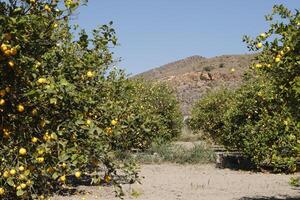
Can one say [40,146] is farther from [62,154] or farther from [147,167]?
[147,167]

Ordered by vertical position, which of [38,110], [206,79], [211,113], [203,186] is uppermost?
[206,79]

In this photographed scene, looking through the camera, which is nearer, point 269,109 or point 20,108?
point 20,108

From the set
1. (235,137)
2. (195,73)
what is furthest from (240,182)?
A: (195,73)

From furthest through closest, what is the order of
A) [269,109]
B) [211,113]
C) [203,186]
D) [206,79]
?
[206,79] < [211,113] < [269,109] < [203,186]

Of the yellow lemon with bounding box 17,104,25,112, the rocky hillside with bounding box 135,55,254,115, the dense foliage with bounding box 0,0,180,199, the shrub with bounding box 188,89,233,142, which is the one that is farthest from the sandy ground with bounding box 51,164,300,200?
the rocky hillside with bounding box 135,55,254,115

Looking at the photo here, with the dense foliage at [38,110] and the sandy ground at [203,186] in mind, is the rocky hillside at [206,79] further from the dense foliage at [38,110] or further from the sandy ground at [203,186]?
the dense foliage at [38,110]

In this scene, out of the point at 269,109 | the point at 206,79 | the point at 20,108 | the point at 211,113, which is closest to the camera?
the point at 20,108

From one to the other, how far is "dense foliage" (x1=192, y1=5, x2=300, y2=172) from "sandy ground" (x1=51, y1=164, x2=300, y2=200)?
733 mm

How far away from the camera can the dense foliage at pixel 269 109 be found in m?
5.89

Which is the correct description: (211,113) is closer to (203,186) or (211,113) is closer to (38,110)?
(203,186)

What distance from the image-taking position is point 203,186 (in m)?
12.6

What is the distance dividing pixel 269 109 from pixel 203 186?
3800mm

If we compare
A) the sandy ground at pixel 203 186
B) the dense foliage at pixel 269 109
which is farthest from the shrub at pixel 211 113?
the sandy ground at pixel 203 186

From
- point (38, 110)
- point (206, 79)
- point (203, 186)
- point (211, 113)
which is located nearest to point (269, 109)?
point (203, 186)
